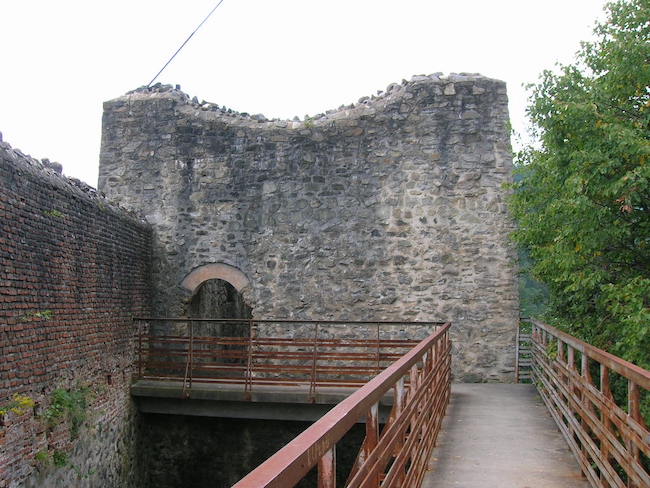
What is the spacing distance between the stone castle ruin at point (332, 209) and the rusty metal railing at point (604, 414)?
3.82 m

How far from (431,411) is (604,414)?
1.82 metres

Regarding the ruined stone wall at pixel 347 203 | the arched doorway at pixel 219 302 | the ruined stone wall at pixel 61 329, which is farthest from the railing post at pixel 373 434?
the arched doorway at pixel 219 302

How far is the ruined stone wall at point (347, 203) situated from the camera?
35.9ft

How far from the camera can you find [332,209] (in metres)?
11.4

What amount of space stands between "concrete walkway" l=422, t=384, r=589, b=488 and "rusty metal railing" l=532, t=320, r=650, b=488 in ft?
0.53

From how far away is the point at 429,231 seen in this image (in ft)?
36.5

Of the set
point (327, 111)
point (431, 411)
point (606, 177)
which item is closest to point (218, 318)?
point (327, 111)

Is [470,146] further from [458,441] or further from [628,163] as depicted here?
[458,441]

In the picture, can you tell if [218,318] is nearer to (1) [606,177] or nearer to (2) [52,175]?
(2) [52,175]

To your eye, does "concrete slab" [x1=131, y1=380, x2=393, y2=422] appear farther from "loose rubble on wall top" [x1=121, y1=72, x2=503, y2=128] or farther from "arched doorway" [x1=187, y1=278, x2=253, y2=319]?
"arched doorway" [x1=187, y1=278, x2=253, y2=319]

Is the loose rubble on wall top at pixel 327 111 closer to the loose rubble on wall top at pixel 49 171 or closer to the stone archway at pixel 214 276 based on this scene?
the stone archway at pixel 214 276

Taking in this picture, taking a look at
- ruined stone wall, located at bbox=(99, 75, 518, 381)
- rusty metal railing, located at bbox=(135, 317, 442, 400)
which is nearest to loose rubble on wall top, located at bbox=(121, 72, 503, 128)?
ruined stone wall, located at bbox=(99, 75, 518, 381)

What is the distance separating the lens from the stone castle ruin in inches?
428

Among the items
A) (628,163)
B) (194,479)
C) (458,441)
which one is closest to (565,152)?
(628,163)
